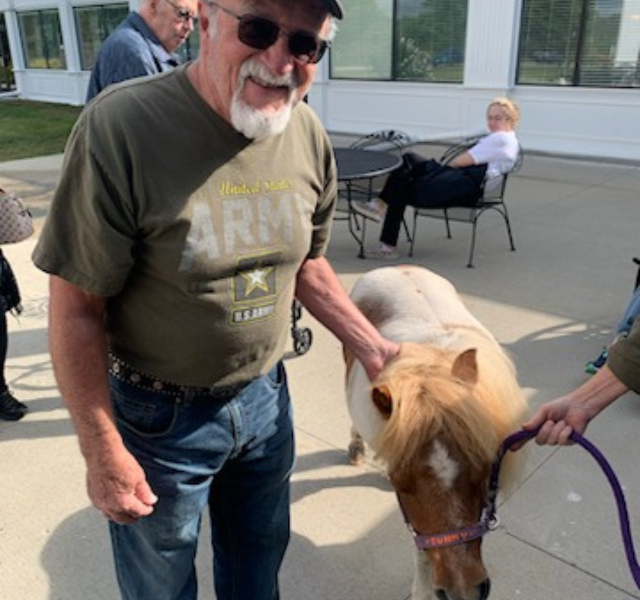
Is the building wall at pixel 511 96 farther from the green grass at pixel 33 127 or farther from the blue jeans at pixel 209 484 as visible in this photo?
the blue jeans at pixel 209 484

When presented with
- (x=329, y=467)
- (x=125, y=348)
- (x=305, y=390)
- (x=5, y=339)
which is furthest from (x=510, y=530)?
(x=5, y=339)

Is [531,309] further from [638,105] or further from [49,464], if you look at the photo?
[638,105]

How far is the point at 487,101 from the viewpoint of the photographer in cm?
1094

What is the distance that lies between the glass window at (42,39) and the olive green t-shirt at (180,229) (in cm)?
2100

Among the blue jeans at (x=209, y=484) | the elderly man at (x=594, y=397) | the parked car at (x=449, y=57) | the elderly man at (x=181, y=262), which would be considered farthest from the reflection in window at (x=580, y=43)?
the blue jeans at (x=209, y=484)

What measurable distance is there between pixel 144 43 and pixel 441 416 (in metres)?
2.60

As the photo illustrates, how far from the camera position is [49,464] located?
3.19 meters

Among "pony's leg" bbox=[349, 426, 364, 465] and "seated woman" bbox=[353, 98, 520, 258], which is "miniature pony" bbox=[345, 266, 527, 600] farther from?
"seated woman" bbox=[353, 98, 520, 258]

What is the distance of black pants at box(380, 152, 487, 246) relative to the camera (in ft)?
19.1

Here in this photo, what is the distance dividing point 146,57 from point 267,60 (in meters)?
2.16

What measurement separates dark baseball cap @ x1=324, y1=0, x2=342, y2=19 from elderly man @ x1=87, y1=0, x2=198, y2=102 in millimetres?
2071

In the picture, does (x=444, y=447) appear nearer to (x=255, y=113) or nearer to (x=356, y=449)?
(x=255, y=113)

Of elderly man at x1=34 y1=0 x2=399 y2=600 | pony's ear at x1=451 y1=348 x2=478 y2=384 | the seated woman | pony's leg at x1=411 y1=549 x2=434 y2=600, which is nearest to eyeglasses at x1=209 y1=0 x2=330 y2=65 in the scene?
elderly man at x1=34 y1=0 x2=399 y2=600

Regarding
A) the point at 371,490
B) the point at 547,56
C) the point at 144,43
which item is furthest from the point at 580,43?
the point at 371,490
